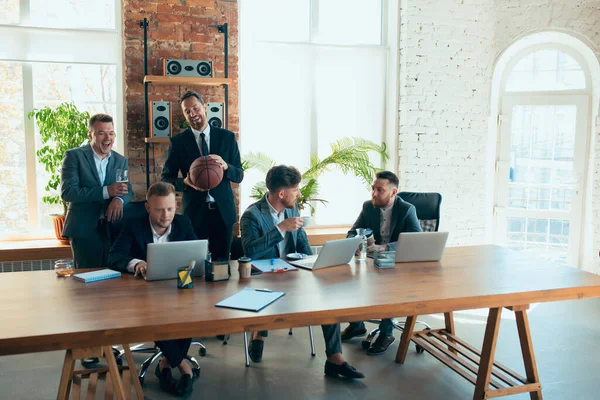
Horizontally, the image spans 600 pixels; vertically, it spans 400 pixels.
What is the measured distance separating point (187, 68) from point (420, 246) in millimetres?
2771

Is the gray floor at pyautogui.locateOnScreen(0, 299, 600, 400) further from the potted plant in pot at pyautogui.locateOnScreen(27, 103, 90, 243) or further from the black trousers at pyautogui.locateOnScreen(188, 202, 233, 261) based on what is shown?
the potted plant in pot at pyautogui.locateOnScreen(27, 103, 90, 243)

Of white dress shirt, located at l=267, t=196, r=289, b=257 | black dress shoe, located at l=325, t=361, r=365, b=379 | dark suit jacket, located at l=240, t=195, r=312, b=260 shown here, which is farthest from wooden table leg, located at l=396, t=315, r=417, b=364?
white dress shirt, located at l=267, t=196, r=289, b=257

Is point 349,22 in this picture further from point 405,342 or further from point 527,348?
point 527,348

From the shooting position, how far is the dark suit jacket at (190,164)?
4.03m

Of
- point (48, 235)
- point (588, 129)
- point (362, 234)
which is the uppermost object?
point (588, 129)

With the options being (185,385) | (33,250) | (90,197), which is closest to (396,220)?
(185,385)

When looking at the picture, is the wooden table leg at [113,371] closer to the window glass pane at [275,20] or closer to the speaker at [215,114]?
the speaker at [215,114]

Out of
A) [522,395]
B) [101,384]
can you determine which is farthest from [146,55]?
[522,395]

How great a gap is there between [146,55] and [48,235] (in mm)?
1969

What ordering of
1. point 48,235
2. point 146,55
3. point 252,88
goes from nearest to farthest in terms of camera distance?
point 146,55 → point 48,235 → point 252,88

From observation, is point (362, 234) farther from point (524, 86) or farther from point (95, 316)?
point (524, 86)

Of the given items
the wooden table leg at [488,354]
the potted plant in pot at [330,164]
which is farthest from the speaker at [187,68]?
the wooden table leg at [488,354]

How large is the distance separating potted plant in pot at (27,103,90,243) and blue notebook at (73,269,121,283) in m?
2.10

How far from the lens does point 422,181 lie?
19.3 ft
